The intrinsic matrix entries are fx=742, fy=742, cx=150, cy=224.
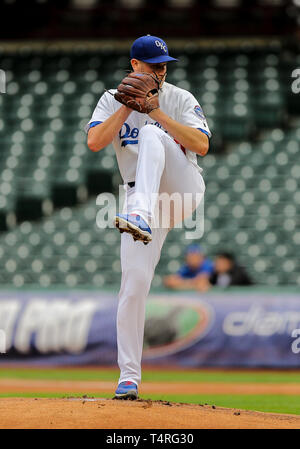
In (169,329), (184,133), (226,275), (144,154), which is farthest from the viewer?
(226,275)

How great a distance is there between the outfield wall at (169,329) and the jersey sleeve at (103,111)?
5.21 metres

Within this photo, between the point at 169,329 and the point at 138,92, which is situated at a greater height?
the point at 138,92

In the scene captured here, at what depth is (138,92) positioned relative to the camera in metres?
4.20

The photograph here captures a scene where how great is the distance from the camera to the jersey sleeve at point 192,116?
4438mm

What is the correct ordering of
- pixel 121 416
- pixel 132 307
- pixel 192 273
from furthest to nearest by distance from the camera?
pixel 192 273
pixel 132 307
pixel 121 416

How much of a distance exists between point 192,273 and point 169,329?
1.01 meters

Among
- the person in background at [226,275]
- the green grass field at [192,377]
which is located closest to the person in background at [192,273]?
the person in background at [226,275]

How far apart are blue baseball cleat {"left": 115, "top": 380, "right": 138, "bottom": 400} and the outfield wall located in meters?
5.09

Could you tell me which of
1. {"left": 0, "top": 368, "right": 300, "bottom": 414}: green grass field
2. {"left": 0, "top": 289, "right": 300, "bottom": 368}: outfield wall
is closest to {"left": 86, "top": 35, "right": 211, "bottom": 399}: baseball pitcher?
{"left": 0, "top": 368, "right": 300, "bottom": 414}: green grass field

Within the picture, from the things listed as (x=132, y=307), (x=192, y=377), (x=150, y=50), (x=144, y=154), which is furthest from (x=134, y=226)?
(x=192, y=377)

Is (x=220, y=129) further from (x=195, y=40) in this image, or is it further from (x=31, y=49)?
(x=31, y=49)

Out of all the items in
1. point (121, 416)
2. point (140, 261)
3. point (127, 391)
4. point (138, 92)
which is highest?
point (138, 92)

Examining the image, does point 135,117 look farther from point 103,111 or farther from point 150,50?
point 150,50
